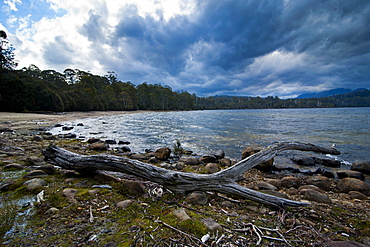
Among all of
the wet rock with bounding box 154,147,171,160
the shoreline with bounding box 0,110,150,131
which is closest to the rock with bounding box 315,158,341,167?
the wet rock with bounding box 154,147,171,160

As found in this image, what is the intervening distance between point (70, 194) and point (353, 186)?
310 inches

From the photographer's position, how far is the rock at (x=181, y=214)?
8.77 ft

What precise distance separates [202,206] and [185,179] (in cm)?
66

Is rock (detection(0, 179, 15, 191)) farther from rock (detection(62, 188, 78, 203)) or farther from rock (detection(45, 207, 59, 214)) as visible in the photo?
rock (detection(45, 207, 59, 214))

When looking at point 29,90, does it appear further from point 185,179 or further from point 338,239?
point 338,239

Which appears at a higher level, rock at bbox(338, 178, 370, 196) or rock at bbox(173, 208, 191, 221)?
rock at bbox(173, 208, 191, 221)

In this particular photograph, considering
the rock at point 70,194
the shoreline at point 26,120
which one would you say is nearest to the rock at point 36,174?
the rock at point 70,194

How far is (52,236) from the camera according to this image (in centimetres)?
218

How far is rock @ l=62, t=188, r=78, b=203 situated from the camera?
3.21 metres

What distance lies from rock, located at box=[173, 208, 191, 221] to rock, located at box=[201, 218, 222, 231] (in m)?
0.27

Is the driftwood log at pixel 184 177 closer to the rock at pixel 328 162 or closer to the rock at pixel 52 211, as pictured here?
the rock at pixel 52 211

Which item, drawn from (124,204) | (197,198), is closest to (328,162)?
(197,198)

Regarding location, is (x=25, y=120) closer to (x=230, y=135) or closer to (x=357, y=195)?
(x=230, y=135)

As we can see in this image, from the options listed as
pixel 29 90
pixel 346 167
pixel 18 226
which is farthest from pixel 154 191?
pixel 29 90
